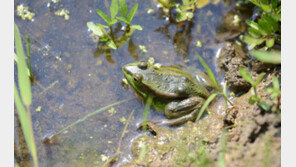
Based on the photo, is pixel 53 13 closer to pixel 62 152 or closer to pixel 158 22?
pixel 158 22

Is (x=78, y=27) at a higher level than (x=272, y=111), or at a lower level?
higher

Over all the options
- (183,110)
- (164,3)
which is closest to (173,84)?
(183,110)

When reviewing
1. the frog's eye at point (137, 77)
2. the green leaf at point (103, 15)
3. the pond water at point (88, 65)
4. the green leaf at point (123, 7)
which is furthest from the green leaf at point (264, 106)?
the green leaf at point (103, 15)

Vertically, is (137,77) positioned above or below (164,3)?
below

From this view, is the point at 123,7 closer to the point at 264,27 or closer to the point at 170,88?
the point at 170,88

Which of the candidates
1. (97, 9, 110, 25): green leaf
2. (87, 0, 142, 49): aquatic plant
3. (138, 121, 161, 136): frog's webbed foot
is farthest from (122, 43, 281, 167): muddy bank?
(97, 9, 110, 25): green leaf

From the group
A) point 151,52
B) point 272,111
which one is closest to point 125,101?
point 151,52
